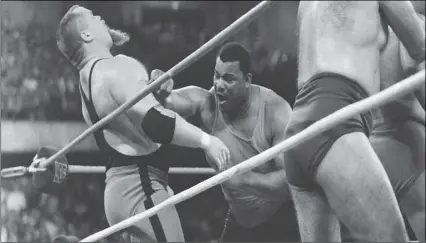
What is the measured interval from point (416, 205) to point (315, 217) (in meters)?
0.34

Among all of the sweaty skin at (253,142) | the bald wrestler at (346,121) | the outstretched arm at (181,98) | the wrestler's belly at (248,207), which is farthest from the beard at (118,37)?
the bald wrestler at (346,121)

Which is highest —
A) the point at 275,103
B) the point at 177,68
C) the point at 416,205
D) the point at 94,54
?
the point at 94,54

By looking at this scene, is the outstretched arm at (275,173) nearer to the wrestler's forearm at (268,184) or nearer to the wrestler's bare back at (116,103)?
the wrestler's forearm at (268,184)

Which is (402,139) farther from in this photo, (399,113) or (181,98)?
(181,98)

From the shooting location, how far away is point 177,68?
199 cm

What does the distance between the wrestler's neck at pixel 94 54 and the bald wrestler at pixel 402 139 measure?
833mm

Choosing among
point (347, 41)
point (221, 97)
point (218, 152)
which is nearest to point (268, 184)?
point (218, 152)

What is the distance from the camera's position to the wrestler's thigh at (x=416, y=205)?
5.82 feet

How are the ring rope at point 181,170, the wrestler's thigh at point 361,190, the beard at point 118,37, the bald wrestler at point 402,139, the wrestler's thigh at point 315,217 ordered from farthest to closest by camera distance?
→ the beard at point 118,37 < the ring rope at point 181,170 < the bald wrestler at point 402,139 < the wrestler's thigh at point 315,217 < the wrestler's thigh at point 361,190

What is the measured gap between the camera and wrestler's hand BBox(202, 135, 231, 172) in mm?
1978

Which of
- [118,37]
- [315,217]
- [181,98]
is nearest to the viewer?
[315,217]

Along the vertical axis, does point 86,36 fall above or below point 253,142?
above

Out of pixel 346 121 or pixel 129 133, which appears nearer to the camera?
pixel 346 121

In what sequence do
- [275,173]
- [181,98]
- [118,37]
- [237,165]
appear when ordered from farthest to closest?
[118,37], [181,98], [275,173], [237,165]
